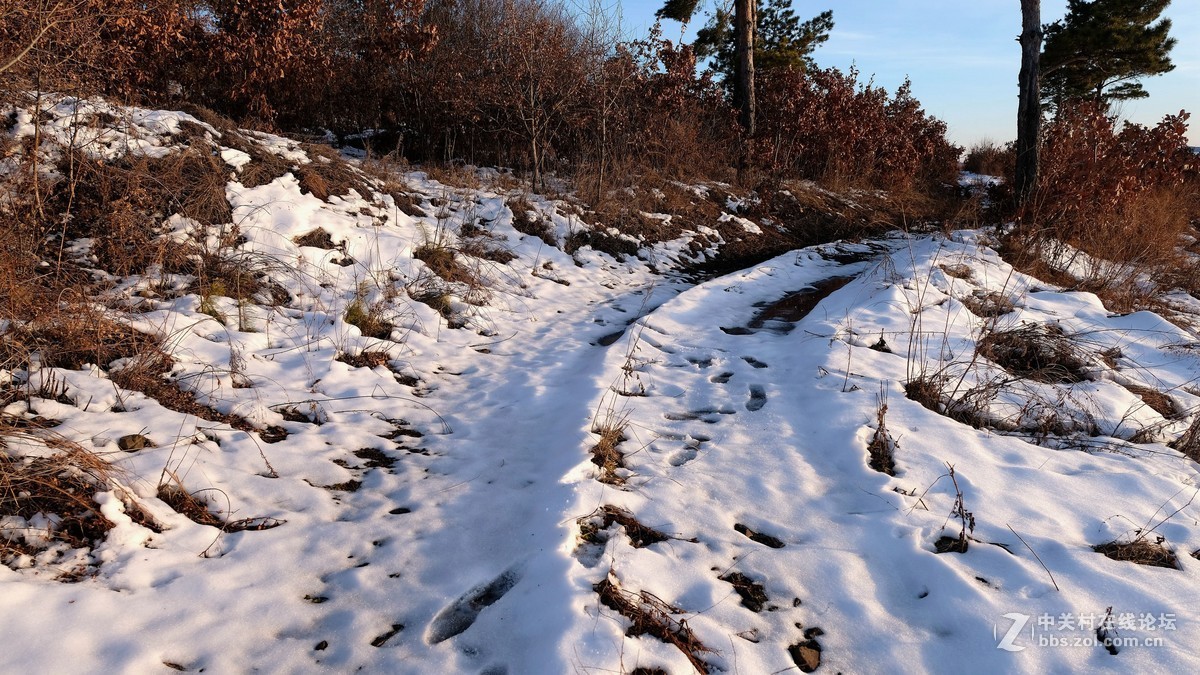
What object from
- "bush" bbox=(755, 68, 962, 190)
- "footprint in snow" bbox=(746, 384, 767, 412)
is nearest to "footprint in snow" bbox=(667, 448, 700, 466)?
"footprint in snow" bbox=(746, 384, 767, 412)

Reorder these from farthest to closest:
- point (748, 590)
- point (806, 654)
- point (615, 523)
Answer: point (615, 523) → point (748, 590) → point (806, 654)

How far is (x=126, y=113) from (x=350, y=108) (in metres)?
5.63

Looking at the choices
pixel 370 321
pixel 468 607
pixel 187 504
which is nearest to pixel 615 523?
pixel 468 607

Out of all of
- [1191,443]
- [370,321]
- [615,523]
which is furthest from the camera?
[370,321]

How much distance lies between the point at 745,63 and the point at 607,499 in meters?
12.6

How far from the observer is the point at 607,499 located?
9.41ft

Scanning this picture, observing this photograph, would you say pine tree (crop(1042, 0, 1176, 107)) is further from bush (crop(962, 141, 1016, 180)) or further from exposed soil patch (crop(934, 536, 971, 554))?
exposed soil patch (crop(934, 536, 971, 554))

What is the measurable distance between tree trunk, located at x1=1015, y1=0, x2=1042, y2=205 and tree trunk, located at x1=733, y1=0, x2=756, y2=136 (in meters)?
4.98

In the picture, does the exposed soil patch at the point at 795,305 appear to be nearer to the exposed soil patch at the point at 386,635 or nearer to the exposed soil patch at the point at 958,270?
the exposed soil patch at the point at 958,270

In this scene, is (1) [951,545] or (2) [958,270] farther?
(2) [958,270]

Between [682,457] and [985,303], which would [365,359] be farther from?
[985,303]

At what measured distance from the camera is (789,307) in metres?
6.58

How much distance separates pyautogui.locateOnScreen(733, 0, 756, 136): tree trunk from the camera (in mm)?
13055

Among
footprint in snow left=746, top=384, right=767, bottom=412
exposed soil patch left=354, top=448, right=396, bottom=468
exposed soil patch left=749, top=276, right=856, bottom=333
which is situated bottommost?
exposed soil patch left=354, top=448, right=396, bottom=468
